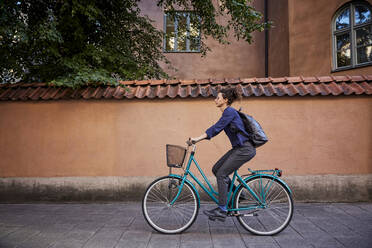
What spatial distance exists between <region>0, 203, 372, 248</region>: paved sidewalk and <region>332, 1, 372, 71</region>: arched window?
6.14 m

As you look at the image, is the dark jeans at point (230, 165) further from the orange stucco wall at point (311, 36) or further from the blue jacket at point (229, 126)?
the orange stucco wall at point (311, 36)

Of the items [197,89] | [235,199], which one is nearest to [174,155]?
[235,199]

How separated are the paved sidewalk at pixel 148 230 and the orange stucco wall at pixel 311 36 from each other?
6375 mm

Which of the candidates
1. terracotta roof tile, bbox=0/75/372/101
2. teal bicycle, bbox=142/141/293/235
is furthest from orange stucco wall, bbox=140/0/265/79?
teal bicycle, bbox=142/141/293/235

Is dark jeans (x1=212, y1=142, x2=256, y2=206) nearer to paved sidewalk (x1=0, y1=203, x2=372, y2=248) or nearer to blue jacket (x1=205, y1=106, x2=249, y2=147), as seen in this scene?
blue jacket (x1=205, y1=106, x2=249, y2=147)

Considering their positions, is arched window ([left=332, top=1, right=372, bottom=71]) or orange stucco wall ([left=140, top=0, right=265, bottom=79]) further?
orange stucco wall ([left=140, top=0, right=265, bottom=79])

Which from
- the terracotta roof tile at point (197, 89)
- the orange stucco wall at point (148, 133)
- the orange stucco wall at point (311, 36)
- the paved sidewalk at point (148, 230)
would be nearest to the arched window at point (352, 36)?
the orange stucco wall at point (311, 36)

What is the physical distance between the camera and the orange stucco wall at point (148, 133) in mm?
6059

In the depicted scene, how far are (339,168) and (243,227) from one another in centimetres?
303

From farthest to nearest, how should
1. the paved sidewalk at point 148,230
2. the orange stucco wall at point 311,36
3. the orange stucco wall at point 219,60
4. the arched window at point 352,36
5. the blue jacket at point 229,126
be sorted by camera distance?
1. the orange stucco wall at point 219,60
2. the orange stucco wall at point 311,36
3. the arched window at point 352,36
4. the blue jacket at point 229,126
5. the paved sidewalk at point 148,230

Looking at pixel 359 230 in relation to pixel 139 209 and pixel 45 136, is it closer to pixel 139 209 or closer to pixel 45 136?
pixel 139 209

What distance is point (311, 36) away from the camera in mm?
10781

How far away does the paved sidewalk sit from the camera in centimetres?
373

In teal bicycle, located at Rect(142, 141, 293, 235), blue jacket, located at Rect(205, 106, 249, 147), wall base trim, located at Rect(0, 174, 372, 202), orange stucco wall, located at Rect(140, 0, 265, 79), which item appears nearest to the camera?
blue jacket, located at Rect(205, 106, 249, 147)
